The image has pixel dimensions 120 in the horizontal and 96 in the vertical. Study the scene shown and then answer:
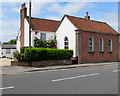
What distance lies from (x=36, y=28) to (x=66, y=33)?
519 centimetres

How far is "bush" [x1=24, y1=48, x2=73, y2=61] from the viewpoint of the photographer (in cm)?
1884

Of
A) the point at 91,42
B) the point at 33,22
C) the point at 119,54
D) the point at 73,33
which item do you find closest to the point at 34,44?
the point at 33,22

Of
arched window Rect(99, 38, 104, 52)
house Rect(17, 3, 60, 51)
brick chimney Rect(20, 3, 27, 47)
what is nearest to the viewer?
arched window Rect(99, 38, 104, 52)

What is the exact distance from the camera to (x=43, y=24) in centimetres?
3228

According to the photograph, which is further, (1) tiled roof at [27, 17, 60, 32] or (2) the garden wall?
(1) tiled roof at [27, 17, 60, 32]

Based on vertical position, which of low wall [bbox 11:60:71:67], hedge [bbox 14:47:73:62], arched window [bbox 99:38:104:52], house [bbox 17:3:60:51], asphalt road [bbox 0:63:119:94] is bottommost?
asphalt road [bbox 0:63:119:94]

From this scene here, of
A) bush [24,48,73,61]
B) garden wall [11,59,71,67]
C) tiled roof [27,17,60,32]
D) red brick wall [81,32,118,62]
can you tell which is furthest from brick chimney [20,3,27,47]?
garden wall [11,59,71,67]

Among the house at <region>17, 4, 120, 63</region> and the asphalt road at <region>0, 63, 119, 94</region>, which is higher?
the house at <region>17, 4, 120, 63</region>

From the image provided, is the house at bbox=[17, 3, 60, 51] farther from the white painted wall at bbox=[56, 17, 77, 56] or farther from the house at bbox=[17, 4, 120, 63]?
the white painted wall at bbox=[56, 17, 77, 56]

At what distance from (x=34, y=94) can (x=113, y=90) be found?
330 centimetres

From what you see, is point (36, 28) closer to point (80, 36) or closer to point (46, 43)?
point (46, 43)

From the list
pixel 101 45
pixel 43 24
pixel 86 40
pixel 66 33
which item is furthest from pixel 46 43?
pixel 101 45

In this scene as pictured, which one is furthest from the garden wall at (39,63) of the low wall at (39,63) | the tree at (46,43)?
the tree at (46,43)

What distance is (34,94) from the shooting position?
709 cm
